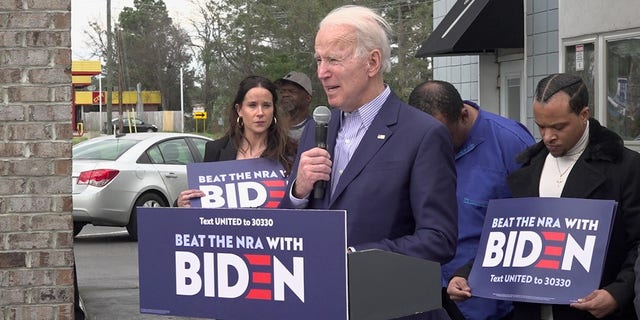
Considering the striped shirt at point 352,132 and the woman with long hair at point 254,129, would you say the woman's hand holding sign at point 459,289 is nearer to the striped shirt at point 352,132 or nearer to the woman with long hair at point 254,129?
the striped shirt at point 352,132

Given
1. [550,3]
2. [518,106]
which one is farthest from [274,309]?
[518,106]

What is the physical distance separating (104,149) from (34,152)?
1070 cm

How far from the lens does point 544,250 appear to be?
4.26m

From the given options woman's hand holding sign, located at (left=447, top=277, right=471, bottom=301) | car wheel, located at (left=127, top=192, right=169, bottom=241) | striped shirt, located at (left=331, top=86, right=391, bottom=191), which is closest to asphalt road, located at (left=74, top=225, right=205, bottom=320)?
car wheel, located at (left=127, top=192, right=169, bottom=241)

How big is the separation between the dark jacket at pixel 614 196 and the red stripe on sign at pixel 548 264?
7.5 inches

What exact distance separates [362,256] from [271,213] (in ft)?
0.95

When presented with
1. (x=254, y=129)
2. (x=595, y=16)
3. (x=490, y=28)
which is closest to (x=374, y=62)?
(x=254, y=129)

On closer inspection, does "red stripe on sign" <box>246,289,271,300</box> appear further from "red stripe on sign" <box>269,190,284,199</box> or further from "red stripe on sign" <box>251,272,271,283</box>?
"red stripe on sign" <box>269,190,284,199</box>

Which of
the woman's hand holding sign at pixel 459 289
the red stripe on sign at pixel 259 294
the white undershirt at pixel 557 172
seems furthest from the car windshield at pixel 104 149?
the red stripe on sign at pixel 259 294

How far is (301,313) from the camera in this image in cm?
316

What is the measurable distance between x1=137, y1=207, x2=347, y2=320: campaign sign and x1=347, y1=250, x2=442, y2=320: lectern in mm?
48

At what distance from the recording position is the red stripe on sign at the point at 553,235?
4234mm

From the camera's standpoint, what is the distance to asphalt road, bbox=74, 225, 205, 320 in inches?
411

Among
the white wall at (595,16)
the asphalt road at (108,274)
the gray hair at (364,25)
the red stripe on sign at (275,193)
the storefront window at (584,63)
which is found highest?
the white wall at (595,16)
